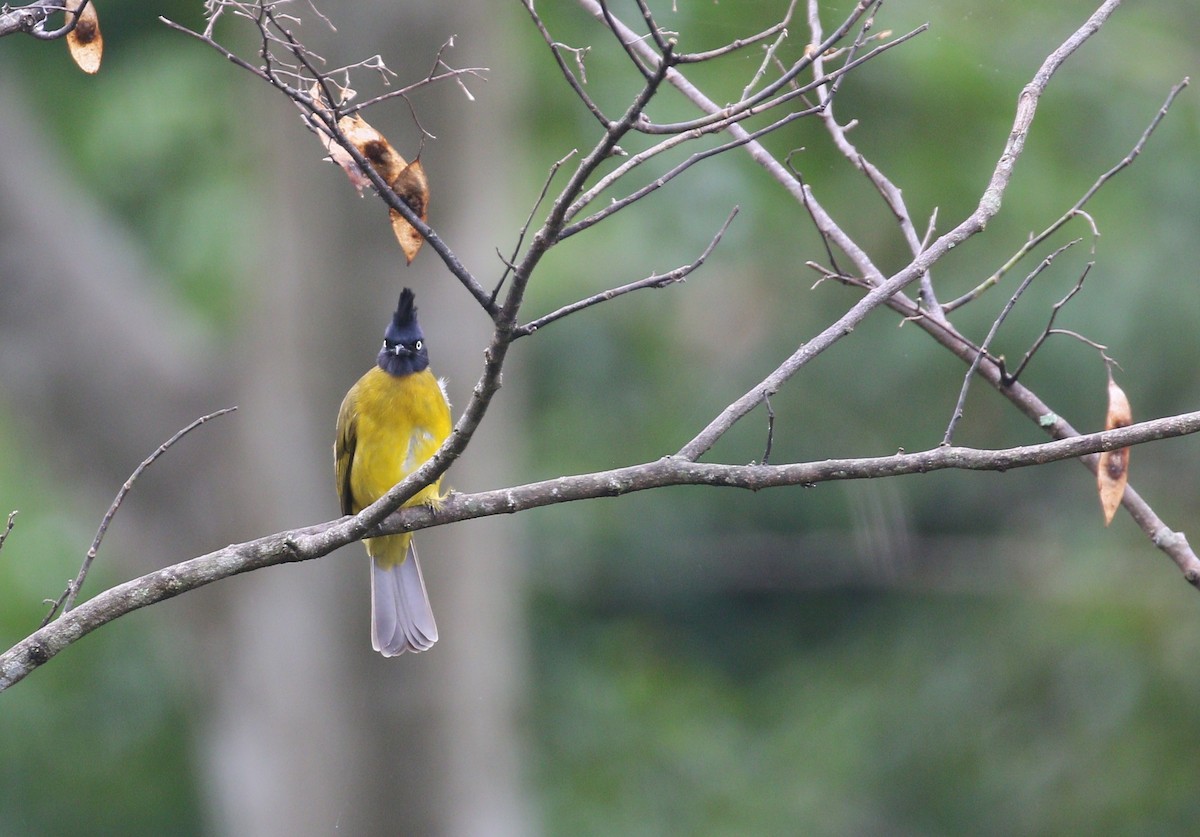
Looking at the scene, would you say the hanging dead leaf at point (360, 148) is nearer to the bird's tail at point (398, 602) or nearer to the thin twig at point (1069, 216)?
the thin twig at point (1069, 216)

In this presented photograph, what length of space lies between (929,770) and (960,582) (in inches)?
53.0

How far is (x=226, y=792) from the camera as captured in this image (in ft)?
25.9

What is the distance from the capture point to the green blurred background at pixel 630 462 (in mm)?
7082

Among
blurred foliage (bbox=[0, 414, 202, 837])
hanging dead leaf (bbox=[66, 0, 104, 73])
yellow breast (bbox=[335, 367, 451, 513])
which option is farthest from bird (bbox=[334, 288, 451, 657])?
blurred foliage (bbox=[0, 414, 202, 837])

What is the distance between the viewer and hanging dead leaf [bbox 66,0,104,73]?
2434mm

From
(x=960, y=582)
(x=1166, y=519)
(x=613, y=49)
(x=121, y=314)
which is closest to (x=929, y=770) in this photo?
(x=960, y=582)

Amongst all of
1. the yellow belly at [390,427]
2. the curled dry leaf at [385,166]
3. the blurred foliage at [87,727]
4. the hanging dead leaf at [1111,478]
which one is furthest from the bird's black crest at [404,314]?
the blurred foliage at [87,727]

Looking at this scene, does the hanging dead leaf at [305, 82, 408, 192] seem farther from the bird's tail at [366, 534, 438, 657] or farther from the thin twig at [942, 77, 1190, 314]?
the bird's tail at [366, 534, 438, 657]

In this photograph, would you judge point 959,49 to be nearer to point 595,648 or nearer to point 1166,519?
point 1166,519

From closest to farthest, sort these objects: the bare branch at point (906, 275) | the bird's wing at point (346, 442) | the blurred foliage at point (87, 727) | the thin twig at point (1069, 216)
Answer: the bare branch at point (906, 275), the thin twig at point (1069, 216), the bird's wing at point (346, 442), the blurred foliage at point (87, 727)

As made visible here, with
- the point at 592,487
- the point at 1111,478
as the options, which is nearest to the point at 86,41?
the point at 592,487

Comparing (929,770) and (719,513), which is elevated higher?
(719,513)

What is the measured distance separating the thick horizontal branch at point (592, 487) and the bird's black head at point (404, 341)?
1.82 m

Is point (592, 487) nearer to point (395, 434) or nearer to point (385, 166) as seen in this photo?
point (385, 166)
